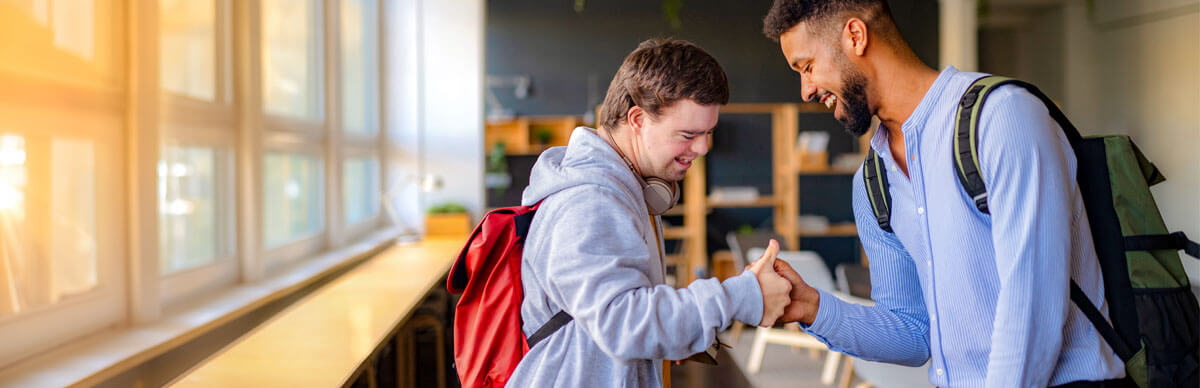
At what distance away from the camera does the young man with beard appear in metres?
1.21

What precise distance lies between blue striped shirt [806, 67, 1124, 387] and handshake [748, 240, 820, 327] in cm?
8

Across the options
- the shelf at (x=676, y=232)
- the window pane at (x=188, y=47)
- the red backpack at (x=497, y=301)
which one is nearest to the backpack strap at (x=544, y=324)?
the red backpack at (x=497, y=301)

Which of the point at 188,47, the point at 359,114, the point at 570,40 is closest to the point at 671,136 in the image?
the point at 188,47

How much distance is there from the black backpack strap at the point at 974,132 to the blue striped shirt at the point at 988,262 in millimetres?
14

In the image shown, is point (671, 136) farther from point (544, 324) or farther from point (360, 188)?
point (360, 188)

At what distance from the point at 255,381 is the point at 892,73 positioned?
5.26ft

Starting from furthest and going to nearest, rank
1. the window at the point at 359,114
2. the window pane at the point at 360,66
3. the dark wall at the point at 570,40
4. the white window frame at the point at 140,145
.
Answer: the dark wall at the point at 570,40, the window pane at the point at 360,66, the window at the point at 359,114, the white window frame at the point at 140,145

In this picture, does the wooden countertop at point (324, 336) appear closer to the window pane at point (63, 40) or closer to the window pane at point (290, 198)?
the window pane at point (290, 198)

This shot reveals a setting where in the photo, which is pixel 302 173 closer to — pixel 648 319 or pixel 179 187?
pixel 179 187

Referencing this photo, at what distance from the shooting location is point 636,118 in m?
1.36

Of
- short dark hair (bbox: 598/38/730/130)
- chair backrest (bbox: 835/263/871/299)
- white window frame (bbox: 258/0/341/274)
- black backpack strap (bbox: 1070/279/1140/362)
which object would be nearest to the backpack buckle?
black backpack strap (bbox: 1070/279/1140/362)

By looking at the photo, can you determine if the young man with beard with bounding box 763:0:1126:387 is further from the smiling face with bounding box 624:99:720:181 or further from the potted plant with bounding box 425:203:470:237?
the potted plant with bounding box 425:203:470:237

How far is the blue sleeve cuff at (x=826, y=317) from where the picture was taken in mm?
1556

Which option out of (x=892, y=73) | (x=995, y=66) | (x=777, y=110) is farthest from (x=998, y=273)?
(x=995, y=66)
